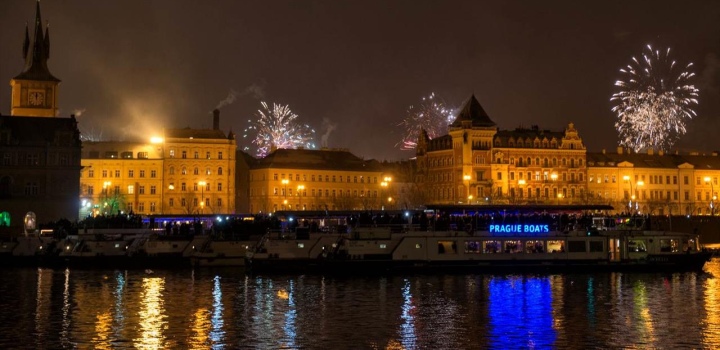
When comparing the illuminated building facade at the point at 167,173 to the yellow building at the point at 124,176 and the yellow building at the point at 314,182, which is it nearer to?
the yellow building at the point at 124,176

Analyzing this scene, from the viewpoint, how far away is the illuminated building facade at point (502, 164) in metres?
149

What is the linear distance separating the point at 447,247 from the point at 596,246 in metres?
10.5

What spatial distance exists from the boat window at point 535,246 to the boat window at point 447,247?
5.12 meters

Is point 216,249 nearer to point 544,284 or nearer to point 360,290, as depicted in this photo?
point 360,290

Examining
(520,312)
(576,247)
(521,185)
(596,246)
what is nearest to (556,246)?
(576,247)

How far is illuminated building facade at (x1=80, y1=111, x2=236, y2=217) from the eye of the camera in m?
138

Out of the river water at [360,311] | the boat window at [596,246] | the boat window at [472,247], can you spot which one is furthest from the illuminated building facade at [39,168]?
the boat window at [596,246]

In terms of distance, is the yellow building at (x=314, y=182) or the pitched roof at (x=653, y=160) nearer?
the yellow building at (x=314, y=182)

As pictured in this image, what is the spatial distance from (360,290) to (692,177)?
11284 centimetres

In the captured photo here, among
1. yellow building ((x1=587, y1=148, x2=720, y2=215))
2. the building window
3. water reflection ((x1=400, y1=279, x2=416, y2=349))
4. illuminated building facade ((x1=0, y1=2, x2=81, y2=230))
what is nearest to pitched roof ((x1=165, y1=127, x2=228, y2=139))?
illuminated building facade ((x1=0, y1=2, x2=81, y2=230))

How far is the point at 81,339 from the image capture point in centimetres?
4025

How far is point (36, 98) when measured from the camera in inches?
5325

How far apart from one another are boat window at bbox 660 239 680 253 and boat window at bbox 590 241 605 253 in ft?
14.4

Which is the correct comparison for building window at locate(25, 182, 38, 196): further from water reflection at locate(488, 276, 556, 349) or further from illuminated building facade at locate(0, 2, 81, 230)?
water reflection at locate(488, 276, 556, 349)
